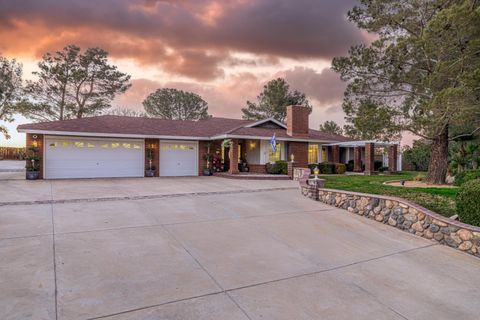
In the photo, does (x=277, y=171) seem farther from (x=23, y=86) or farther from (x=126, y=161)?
(x=23, y=86)

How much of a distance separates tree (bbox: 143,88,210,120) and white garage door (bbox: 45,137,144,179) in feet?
57.7

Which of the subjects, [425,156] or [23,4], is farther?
[425,156]

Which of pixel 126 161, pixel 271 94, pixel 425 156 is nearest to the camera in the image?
pixel 126 161

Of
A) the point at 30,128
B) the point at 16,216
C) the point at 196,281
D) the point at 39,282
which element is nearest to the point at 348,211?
the point at 196,281

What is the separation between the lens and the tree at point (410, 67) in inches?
329

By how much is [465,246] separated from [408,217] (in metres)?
1.32

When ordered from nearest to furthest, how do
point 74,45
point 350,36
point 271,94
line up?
point 350,36, point 74,45, point 271,94

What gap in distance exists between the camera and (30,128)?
13930mm

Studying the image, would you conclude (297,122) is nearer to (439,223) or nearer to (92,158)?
(92,158)

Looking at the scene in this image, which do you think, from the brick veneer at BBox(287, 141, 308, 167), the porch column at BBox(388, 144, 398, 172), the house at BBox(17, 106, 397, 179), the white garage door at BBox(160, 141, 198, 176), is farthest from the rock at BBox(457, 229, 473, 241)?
the porch column at BBox(388, 144, 398, 172)

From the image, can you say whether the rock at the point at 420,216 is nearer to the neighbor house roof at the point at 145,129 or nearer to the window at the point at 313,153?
the neighbor house roof at the point at 145,129

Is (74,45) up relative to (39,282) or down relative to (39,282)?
up

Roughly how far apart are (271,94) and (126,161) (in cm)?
2251

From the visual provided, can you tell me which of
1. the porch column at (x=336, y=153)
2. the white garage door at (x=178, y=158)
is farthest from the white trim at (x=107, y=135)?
the porch column at (x=336, y=153)
